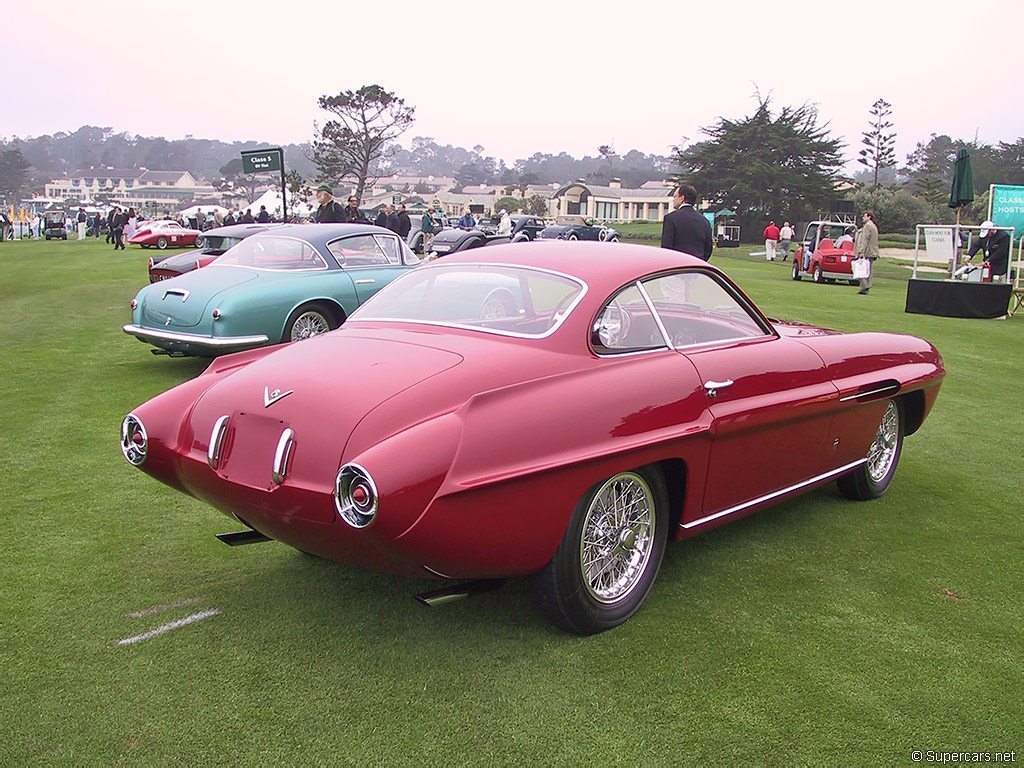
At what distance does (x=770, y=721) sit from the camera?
10.0ft

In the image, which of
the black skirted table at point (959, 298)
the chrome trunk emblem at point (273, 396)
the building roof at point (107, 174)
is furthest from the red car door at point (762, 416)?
the building roof at point (107, 174)

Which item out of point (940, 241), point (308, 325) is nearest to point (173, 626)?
point (308, 325)

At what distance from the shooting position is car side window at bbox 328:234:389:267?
9.89 meters

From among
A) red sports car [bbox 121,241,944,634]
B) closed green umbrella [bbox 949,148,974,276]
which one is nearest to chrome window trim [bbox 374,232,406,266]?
red sports car [bbox 121,241,944,634]

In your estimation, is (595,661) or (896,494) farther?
(896,494)

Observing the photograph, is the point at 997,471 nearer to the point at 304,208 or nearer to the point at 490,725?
the point at 490,725

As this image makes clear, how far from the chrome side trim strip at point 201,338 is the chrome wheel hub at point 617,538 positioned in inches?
224

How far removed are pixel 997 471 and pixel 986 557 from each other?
1.85m

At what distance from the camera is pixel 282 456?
127 inches

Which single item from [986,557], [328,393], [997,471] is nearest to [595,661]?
[328,393]

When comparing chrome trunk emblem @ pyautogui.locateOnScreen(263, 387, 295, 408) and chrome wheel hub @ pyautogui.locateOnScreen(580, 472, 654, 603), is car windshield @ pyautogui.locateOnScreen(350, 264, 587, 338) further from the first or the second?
chrome trunk emblem @ pyautogui.locateOnScreen(263, 387, 295, 408)

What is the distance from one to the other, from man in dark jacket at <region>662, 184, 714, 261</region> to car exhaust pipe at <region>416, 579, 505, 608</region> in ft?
23.1

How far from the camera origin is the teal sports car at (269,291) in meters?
8.59

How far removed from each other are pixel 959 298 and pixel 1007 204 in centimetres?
743
